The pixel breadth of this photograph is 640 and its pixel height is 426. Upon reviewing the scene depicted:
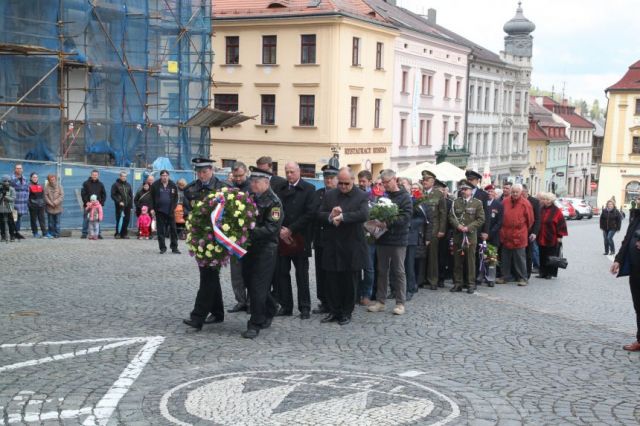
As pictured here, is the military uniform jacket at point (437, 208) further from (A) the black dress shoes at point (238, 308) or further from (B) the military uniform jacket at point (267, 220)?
(B) the military uniform jacket at point (267, 220)

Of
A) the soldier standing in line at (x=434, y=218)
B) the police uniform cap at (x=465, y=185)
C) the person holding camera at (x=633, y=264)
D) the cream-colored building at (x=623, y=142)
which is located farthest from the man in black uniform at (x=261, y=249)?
the cream-colored building at (x=623, y=142)

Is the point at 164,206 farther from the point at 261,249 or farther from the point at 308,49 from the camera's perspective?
the point at 308,49

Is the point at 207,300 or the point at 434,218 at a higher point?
the point at 434,218

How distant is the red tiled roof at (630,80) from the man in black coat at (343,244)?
71.3 meters

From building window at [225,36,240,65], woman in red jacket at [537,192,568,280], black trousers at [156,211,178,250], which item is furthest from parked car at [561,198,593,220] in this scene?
black trousers at [156,211,178,250]

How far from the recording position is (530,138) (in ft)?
280

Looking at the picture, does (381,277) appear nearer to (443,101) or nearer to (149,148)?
(149,148)

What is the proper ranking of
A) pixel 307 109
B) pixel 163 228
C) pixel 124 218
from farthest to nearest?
pixel 307 109 < pixel 124 218 < pixel 163 228

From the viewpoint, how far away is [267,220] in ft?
32.1

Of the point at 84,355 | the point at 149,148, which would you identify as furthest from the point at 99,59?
the point at 84,355

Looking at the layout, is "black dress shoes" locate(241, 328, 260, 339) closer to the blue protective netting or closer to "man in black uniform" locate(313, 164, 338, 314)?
"man in black uniform" locate(313, 164, 338, 314)

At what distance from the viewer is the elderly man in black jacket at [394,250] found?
11.5 metres

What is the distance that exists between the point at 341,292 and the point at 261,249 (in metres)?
1.39

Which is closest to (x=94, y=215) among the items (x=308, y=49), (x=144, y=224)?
(x=144, y=224)
